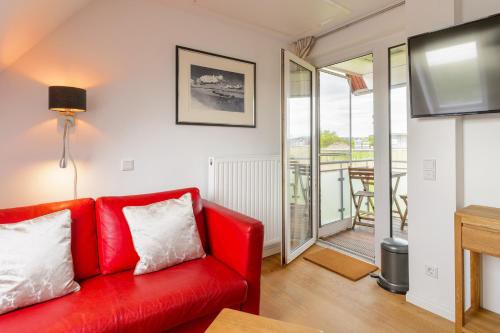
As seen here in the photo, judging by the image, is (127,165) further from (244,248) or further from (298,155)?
(298,155)

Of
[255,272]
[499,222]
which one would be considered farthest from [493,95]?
[255,272]

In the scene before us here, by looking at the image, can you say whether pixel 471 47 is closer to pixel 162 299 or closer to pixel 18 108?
pixel 162 299

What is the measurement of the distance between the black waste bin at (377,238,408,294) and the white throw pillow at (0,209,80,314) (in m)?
2.28

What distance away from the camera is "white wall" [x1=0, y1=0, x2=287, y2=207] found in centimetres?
187

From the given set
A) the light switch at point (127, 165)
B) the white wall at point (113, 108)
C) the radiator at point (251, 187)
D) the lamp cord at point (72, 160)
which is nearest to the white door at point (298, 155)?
the radiator at point (251, 187)

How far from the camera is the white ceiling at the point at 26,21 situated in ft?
4.58

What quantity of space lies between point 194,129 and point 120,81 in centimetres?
73

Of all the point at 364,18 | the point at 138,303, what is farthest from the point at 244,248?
the point at 364,18

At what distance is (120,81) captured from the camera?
86.9 inches

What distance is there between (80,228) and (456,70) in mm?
2608

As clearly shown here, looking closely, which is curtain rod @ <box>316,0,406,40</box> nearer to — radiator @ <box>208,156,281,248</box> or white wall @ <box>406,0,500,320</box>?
white wall @ <box>406,0,500,320</box>

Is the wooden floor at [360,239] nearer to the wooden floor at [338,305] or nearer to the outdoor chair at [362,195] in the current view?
the outdoor chair at [362,195]

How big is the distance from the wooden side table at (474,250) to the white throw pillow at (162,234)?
1.61m

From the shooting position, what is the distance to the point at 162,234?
1724 mm
